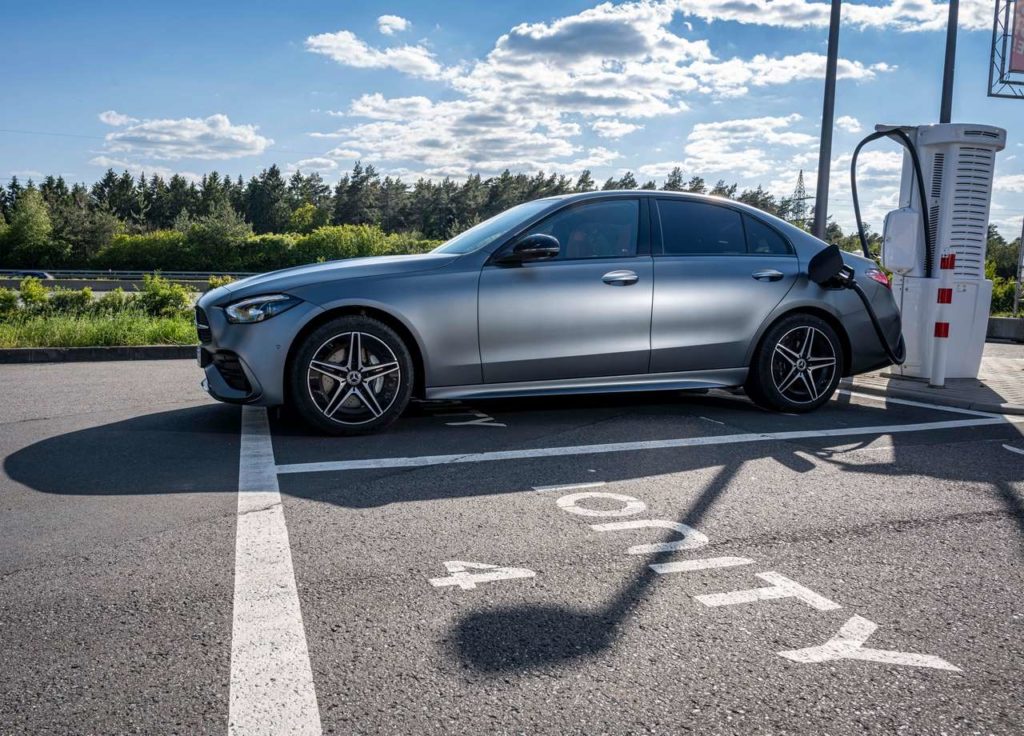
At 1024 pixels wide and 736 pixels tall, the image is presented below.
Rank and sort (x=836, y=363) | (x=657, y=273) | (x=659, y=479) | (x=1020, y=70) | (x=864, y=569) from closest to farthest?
(x=864, y=569)
(x=659, y=479)
(x=657, y=273)
(x=836, y=363)
(x=1020, y=70)

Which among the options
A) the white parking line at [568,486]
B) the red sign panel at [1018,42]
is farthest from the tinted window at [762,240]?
the red sign panel at [1018,42]

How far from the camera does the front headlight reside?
5621mm

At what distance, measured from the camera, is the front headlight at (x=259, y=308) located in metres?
5.62

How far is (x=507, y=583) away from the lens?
319cm

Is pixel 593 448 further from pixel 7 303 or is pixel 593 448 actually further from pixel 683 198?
pixel 7 303

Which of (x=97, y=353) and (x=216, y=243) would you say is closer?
(x=97, y=353)

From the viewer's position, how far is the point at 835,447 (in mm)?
5754

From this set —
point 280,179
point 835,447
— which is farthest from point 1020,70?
point 280,179

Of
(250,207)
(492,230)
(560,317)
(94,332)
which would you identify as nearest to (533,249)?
(560,317)

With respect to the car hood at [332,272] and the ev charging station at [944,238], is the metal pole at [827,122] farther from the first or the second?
the car hood at [332,272]

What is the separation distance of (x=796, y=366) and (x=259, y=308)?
396 centimetres

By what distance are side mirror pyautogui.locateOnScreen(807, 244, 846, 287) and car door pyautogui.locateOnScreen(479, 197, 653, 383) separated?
135 cm

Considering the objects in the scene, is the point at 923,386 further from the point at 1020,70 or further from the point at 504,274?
the point at 1020,70

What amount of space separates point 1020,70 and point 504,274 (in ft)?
68.5
